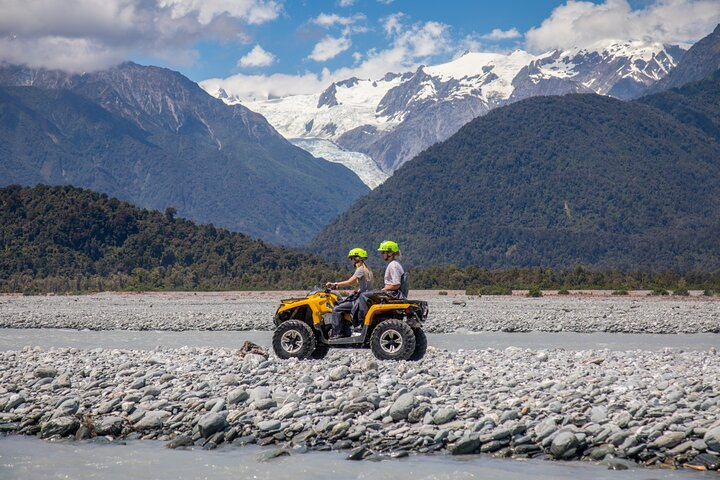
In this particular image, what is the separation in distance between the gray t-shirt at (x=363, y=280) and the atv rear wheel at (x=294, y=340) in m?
1.29

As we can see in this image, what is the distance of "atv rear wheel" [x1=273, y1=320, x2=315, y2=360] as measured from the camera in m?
18.0

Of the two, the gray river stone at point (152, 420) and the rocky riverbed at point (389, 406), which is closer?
the rocky riverbed at point (389, 406)

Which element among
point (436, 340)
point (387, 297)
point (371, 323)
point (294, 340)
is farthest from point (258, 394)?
point (436, 340)

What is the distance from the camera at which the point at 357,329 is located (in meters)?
17.8

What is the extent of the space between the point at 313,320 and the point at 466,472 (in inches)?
281

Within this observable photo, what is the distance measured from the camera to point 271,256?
10125cm

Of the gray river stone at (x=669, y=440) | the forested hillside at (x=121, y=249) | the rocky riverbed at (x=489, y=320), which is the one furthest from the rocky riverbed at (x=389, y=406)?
the forested hillside at (x=121, y=249)

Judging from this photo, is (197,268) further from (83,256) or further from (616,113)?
(616,113)

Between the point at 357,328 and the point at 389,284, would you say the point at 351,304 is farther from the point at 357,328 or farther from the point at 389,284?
the point at 389,284

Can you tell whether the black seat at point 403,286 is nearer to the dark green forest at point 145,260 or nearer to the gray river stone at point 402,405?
the gray river stone at point 402,405

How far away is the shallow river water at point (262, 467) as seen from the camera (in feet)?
36.9

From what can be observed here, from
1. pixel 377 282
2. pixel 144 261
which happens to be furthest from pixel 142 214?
pixel 377 282

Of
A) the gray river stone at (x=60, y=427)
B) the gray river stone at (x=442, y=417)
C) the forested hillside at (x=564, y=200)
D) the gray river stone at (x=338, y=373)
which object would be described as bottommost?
the gray river stone at (x=60, y=427)

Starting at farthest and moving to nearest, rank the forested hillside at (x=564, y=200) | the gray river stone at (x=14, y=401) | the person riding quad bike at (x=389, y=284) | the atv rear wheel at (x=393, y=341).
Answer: the forested hillside at (x=564, y=200)
the person riding quad bike at (x=389, y=284)
the atv rear wheel at (x=393, y=341)
the gray river stone at (x=14, y=401)
